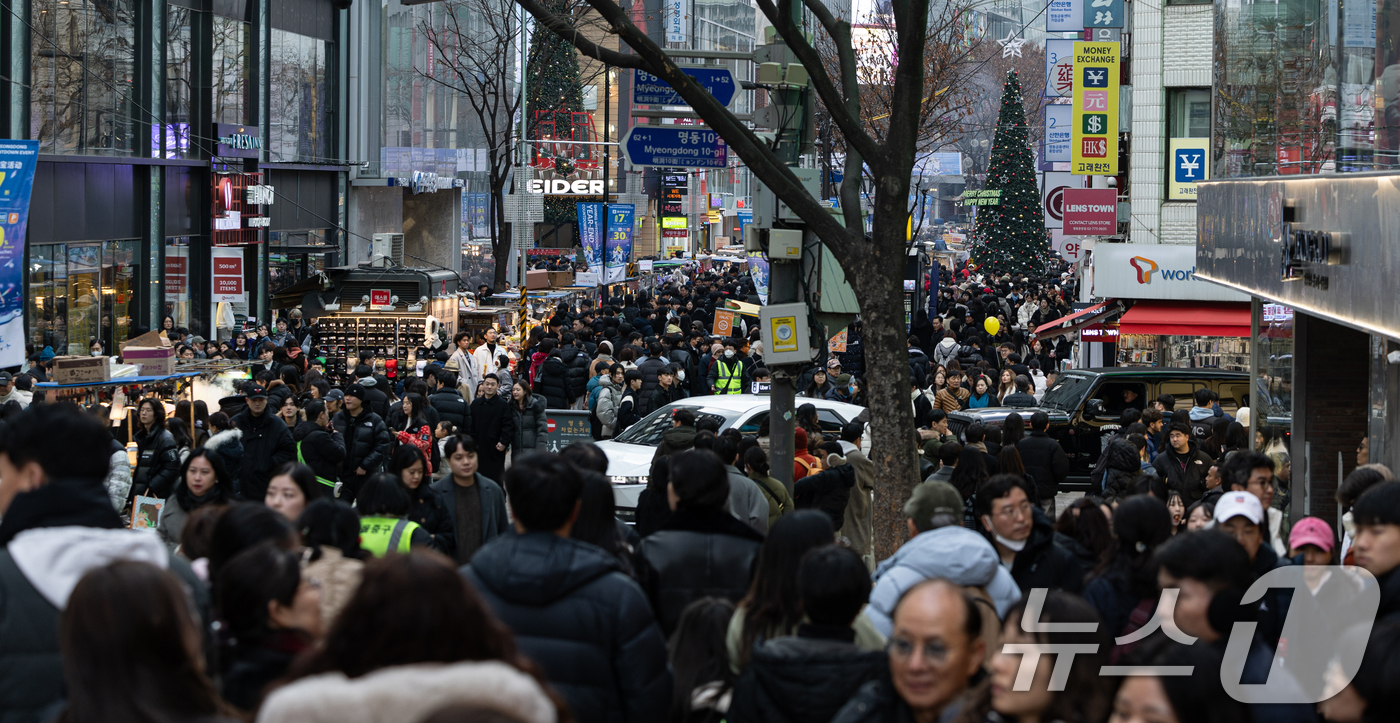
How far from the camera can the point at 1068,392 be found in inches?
685

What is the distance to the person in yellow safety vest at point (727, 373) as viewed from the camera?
64.4 feet

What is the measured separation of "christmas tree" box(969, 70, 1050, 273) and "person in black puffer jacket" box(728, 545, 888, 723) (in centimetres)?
5696

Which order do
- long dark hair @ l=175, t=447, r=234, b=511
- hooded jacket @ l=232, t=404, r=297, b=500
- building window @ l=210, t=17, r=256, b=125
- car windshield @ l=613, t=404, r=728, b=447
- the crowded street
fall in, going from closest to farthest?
the crowded street, long dark hair @ l=175, t=447, r=234, b=511, hooded jacket @ l=232, t=404, r=297, b=500, car windshield @ l=613, t=404, r=728, b=447, building window @ l=210, t=17, r=256, b=125

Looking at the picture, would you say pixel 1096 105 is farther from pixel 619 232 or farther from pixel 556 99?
pixel 556 99

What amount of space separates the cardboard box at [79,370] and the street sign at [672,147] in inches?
254

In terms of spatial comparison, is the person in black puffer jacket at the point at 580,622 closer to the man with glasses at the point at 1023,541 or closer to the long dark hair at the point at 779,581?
the long dark hair at the point at 779,581

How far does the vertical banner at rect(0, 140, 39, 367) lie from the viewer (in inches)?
557

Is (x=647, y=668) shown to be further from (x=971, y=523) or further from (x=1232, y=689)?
(x=971, y=523)

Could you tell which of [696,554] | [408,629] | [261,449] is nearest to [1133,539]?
[696,554]

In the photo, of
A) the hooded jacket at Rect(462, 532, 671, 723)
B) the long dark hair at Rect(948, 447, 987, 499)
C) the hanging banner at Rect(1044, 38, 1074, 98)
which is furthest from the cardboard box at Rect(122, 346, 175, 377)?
the hanging banner at Rect(1044, 38, 1074, 98)

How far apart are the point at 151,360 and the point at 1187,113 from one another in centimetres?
2090

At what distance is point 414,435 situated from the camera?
13906 millimetres

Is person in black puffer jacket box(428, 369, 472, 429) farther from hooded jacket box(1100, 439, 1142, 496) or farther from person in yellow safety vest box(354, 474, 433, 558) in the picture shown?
person in yellow safety vest box(354, 474, 433, 558)

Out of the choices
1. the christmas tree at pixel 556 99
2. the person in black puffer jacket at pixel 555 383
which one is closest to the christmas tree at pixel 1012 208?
the christmas tree at pixel 556 99
